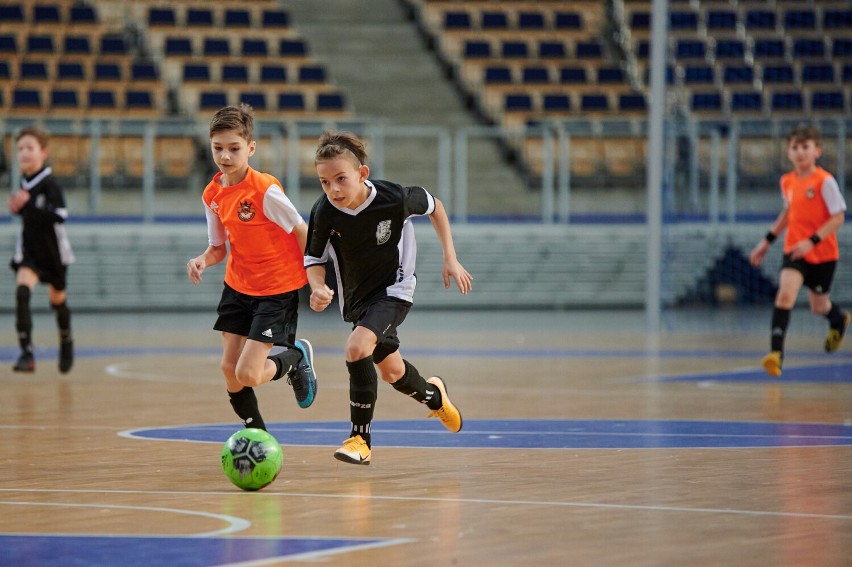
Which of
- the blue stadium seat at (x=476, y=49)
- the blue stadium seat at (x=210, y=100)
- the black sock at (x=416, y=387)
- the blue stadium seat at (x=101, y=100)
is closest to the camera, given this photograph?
the black sock at (x=416, y=387)

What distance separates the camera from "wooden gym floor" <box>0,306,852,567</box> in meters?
4.79

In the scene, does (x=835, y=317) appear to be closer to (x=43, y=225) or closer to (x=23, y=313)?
(x=43, y=225)

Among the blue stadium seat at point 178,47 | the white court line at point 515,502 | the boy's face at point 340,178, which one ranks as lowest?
the white court line at point 515,502

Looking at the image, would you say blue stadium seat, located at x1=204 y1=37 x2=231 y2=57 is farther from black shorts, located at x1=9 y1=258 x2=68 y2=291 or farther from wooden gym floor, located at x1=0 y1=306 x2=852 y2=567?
black shorts, located at x1=9 y1=258 x2=68 y2=291

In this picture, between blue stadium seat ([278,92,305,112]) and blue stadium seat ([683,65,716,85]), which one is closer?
blue stadium seat ([278,92,305,112])

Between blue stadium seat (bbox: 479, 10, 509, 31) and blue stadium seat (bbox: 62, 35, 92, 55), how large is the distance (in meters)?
7.11

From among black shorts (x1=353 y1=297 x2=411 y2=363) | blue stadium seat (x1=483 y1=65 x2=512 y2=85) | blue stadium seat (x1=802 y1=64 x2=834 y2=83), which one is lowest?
black shorts (x1=353 y1=297 x2=411 y2=363)

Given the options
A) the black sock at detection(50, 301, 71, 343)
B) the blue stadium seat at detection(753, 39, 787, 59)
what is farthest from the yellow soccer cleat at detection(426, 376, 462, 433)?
the blue stadium seat at detection(753, 39, 787, 59)

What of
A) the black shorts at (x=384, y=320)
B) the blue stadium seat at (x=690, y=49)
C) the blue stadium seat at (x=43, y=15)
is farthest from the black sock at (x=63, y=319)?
the blue stadium seat at (x=690, y=49)

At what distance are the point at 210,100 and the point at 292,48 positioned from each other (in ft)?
9.63

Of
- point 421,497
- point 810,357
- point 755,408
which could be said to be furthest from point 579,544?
point 810,357

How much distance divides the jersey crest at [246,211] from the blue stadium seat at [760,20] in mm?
17898

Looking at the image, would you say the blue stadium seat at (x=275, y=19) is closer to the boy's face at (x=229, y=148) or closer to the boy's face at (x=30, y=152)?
the boy's face at (x=30, y=152)

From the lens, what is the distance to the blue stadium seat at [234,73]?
23.5 meters
